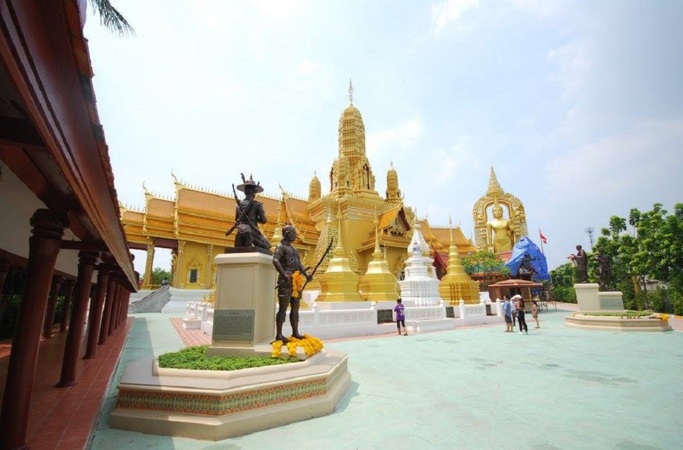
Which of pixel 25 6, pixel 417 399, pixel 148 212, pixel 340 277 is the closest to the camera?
pixel 25 6

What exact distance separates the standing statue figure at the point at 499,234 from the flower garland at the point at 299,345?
3791 centimetres

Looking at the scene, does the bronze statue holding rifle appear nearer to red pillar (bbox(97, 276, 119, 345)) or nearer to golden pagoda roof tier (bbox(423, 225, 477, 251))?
red pillar (bbox(97, 276, 119, 345))

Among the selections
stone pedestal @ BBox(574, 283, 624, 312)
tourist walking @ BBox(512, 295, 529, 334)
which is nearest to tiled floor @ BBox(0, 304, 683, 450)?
tourist walking @ BBox(512, 295, 529, 334)

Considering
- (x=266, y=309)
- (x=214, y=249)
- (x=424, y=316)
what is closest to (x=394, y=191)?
(x=214, y=249)

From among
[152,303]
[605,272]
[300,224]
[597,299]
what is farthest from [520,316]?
[152,303]

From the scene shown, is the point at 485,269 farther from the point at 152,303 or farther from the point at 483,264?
the point at 152,303

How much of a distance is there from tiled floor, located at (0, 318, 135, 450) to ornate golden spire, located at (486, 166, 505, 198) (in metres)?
44.2

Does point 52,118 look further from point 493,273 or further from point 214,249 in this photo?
point 493,273

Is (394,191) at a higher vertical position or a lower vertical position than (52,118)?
higher

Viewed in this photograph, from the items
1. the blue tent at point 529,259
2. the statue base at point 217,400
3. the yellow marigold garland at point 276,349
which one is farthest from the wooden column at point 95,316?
the blue tent at point 529,259

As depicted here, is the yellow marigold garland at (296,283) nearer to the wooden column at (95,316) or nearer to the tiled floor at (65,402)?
the tiled floor at (65,402)

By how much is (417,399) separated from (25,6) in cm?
513

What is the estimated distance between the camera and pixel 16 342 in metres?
2.91

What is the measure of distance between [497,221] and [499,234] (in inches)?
70.0
